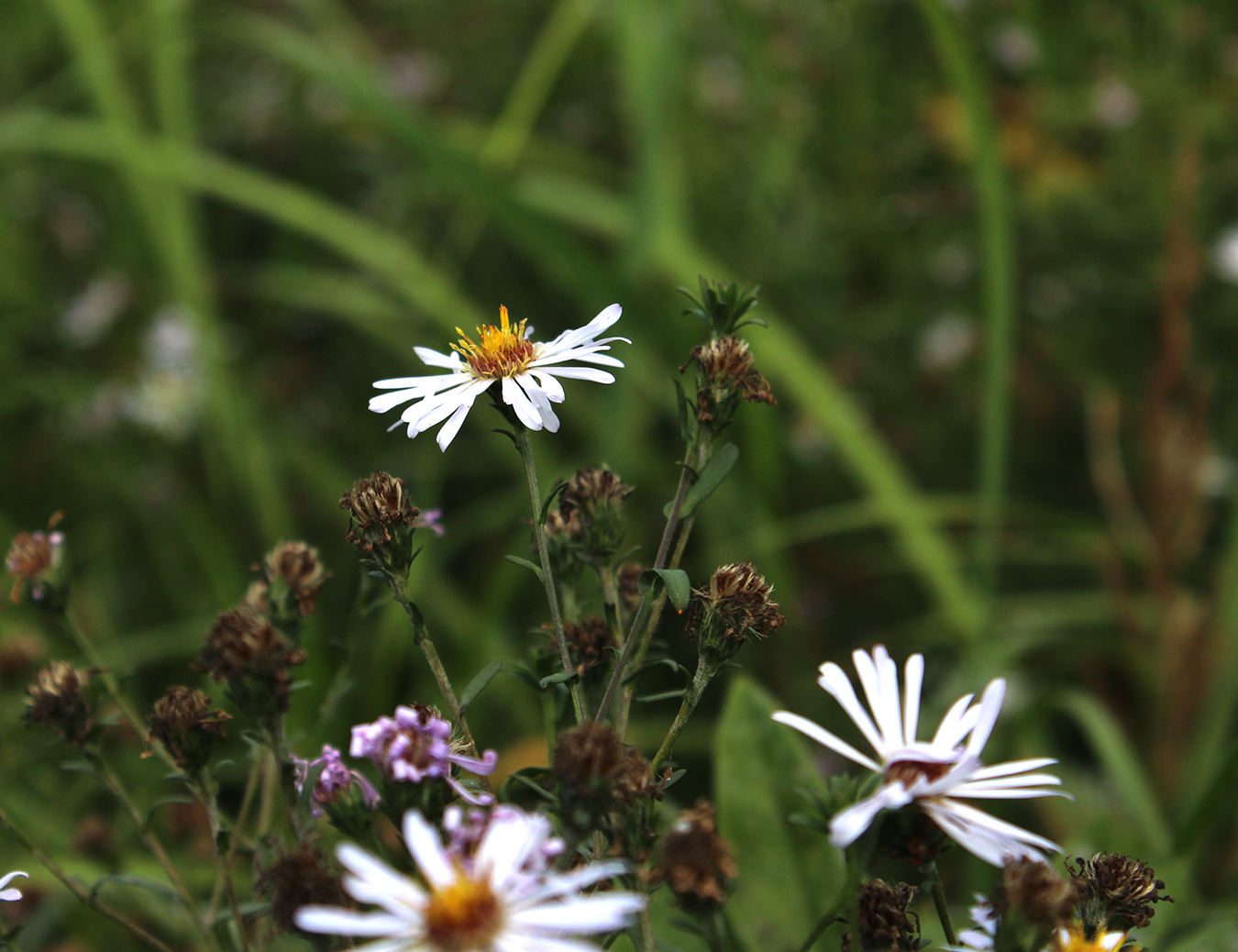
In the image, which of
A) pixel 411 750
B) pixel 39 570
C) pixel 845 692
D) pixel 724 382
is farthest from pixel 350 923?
pixel 39 570

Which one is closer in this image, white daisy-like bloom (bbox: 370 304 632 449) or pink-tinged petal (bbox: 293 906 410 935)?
pink-tinged petal (bbox: 293 906 410 935)

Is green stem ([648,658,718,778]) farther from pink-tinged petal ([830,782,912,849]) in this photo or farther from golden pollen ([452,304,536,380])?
golden pollen ([452,304,536,380])

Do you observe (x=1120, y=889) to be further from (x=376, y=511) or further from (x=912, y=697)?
(x=376, y=511)

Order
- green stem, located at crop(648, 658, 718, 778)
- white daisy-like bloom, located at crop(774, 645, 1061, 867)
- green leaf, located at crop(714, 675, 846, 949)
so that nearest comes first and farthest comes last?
white daisy-like bloom, located at crop(774, 645, 1061, 867) → green stem, located at crop(648, 658, 718, 778) → green leaf, located at crop(714, 675, 846, 949)

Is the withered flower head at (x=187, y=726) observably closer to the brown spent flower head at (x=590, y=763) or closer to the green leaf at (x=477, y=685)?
the green leaf at (x=477, y=685)

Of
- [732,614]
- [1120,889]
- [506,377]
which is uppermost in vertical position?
[506,377]

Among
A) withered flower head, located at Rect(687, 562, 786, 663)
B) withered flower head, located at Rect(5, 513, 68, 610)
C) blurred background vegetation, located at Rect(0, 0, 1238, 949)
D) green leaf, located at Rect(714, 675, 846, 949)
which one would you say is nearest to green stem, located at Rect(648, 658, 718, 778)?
withered flower head, located at Rect(687, 562, 786, 663)

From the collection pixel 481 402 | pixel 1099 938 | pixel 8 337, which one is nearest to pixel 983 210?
pixel 481 402
